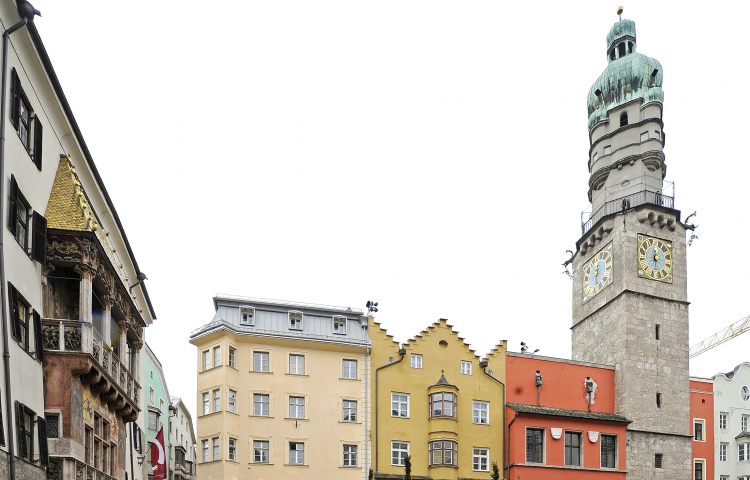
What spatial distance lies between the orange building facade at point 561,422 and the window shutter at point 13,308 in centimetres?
3943

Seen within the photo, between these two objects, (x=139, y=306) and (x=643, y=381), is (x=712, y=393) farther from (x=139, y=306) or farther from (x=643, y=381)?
(x=139, y=306)

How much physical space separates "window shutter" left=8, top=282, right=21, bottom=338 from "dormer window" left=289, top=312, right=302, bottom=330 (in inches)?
1283

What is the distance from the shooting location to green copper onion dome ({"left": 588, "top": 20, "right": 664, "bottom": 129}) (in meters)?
69.3

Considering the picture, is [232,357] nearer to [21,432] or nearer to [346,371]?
[346,371]

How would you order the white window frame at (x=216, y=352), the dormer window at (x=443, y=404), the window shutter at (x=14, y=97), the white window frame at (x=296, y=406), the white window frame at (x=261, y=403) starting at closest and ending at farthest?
the window shutter at (x=14, y=97) < the white window frame at (x=261, y=403) < the white window frame at (x=216, y=352) < the white window frame at (x=296, y=406) < the dormer window at (x=443, y=404)

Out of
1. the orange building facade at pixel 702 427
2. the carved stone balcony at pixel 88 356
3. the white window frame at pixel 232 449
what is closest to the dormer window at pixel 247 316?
the white window frame at pixel 232 449

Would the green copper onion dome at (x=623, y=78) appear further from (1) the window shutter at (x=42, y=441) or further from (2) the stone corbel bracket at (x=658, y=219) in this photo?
(1) the window shutter at (x=42, y=441)

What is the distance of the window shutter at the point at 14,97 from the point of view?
22109 mm

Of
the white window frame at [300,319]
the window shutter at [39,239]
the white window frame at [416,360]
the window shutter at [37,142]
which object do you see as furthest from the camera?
the white window frame at [416,360]

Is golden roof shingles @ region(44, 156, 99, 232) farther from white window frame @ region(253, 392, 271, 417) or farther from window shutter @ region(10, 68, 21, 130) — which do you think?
white window frame @ region(253, 392, 271, 417)

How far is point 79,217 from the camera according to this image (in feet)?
86.2

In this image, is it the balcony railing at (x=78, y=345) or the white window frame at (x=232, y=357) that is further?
the white window frame at (x=232, y=357)

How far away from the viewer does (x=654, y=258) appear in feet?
205

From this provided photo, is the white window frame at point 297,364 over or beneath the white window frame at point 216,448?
over
